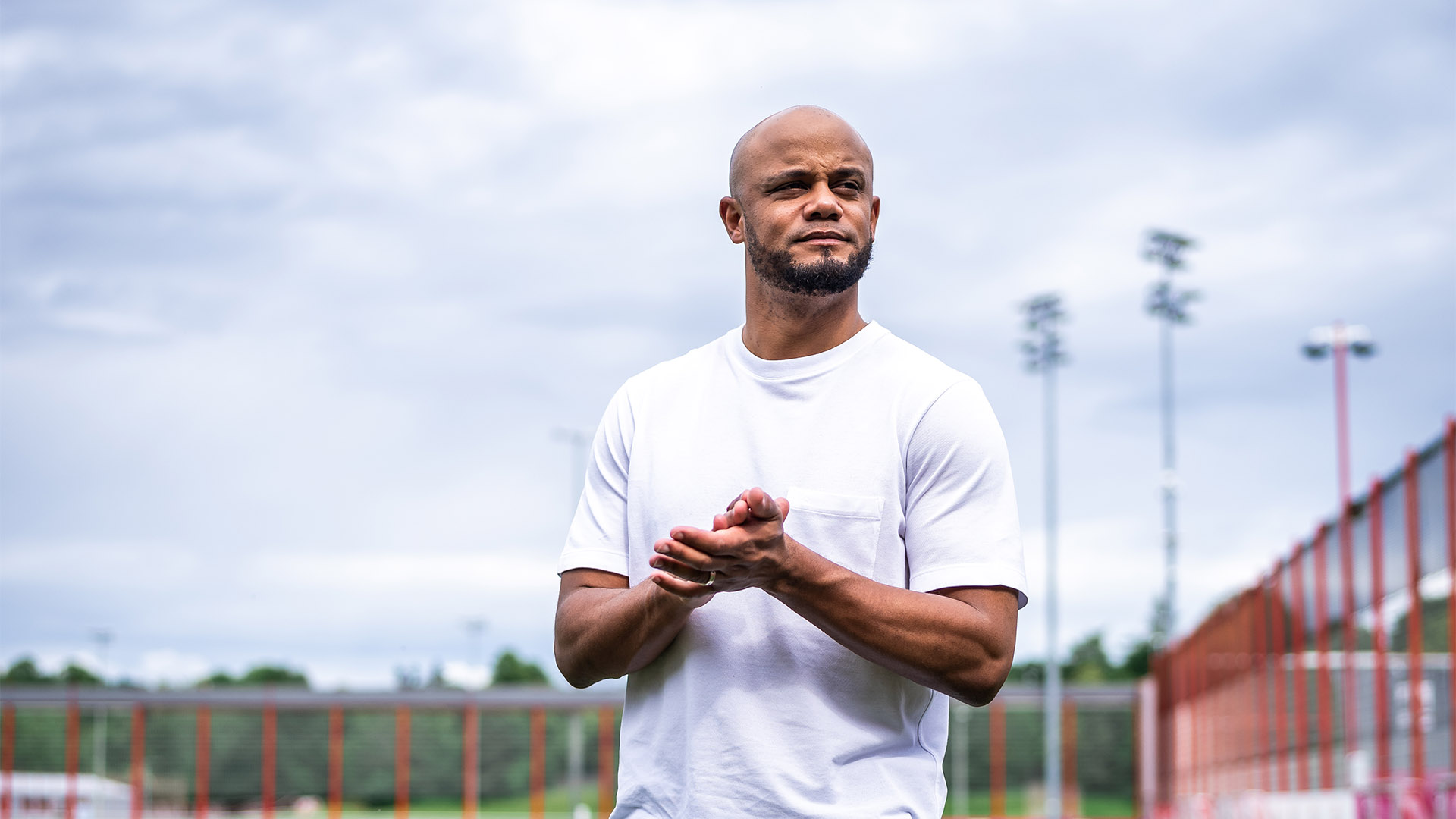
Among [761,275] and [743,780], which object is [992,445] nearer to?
[761,275]

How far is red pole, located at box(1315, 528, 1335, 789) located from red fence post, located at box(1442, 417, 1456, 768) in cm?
532

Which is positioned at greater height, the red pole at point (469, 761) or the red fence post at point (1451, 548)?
the red fence post at point (1451, 548)

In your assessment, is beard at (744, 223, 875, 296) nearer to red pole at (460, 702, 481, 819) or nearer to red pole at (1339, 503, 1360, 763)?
red pole at (1339, 503, 1360, 763)

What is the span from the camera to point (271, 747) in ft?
139

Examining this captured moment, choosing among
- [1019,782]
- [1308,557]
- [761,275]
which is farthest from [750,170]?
[1019,782]

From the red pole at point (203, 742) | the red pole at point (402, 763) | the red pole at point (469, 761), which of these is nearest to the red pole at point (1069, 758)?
the red pole at point (469, 761)

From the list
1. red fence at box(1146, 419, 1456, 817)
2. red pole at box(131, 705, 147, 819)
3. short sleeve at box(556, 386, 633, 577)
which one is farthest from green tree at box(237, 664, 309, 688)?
short sleeve at box(556, 386, 633, 577)

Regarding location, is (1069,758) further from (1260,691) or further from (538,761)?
(1260,691)

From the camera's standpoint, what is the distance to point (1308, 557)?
17.8 m

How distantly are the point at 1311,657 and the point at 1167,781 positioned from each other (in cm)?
2437

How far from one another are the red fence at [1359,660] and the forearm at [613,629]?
335 inches

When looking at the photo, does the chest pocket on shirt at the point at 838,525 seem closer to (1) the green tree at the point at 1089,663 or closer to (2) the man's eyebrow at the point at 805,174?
(2) the man's eyebrow at the point at 805,174

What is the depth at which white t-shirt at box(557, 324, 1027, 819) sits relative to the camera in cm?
249

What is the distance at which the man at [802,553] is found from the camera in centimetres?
244
